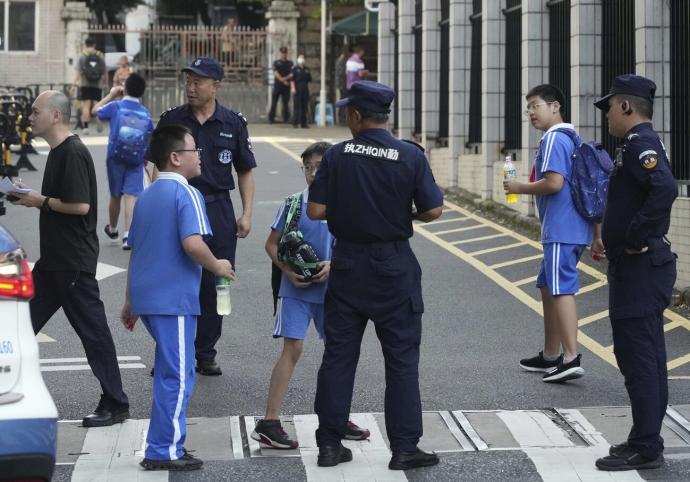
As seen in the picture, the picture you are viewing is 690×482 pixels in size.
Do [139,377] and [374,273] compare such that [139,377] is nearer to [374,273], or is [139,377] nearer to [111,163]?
[374,273]

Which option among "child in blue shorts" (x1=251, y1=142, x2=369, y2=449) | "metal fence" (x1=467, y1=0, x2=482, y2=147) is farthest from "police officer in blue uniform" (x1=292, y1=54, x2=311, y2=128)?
"child in blue shorts" (x1=251, y1=142, x2=369, y2=449)

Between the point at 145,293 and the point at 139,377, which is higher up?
the point at 145,293

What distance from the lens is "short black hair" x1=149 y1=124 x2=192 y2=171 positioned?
7379 mm

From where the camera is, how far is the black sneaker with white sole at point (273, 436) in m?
7.69

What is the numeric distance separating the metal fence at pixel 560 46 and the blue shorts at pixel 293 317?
925 centimetres

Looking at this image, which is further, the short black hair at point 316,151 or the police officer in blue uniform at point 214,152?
the police officer in blue uniform at point 214,152

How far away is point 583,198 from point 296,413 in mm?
2307

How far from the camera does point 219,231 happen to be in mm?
9352

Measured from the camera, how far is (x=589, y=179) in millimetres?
Answer: 9344

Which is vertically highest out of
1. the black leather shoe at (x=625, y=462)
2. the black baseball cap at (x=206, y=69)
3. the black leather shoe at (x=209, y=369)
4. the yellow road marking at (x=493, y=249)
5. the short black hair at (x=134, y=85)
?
the short black hair at (x=134, y=85)

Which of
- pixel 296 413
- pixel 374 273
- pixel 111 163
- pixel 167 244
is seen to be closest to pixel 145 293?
pixel 167 244

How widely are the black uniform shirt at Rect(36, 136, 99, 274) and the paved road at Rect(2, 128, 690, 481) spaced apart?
36.2 inches

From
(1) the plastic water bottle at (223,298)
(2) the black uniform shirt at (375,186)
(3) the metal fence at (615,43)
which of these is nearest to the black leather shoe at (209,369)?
(1) the plastic water bottle at (223,298)

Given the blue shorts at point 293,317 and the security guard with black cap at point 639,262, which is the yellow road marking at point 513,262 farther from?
the security guard with black cap at point 639,262
